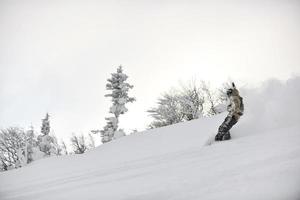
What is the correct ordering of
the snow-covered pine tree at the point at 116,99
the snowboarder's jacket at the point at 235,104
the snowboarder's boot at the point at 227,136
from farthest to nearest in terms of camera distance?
the snow-covered pine tree at the point at 116,99 < the snowboarder's jacket at the point at 235,104 < the snowboarder's boot at the point at 227,136

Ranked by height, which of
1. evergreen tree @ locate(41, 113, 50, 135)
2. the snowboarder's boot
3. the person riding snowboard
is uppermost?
evergreen tree @ locate(41, 113, 50, 135)

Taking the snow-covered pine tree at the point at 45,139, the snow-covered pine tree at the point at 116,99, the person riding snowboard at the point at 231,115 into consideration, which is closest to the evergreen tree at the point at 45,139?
the snow-covered pine tree at the point at 45,139

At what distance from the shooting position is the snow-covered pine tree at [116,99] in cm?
3709

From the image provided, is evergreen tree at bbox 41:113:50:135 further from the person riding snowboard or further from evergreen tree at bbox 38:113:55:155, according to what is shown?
the person riding snowboard

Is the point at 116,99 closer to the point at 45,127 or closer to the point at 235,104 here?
the point at 45,127

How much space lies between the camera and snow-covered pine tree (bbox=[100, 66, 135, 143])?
122 ft

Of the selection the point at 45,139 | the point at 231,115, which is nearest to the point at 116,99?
the point at 45,139

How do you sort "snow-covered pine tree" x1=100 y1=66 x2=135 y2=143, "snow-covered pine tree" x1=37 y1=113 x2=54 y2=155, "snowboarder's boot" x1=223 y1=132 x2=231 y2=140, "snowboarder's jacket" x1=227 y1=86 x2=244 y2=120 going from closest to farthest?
"snowboarder's boot" x1=223 y1=132 x2=231 y2=140 < "snowboarder's jacket" x1=227 y1=86 x2=244 y2=120 < "snow-covered pine tree" x1=100 y1=66 x2=135 y2=143 < "snow-covered pine tree" x1=37 y1=113 x2=54 y2=155

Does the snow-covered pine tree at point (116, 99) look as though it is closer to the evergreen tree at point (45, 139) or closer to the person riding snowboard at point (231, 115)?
the evergreen tree at point (45, 139)

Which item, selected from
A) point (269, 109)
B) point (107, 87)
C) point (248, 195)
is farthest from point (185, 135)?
point (107, 87)

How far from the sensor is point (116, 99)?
37.3 metres

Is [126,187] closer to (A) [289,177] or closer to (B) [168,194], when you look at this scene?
(B) [168,194]

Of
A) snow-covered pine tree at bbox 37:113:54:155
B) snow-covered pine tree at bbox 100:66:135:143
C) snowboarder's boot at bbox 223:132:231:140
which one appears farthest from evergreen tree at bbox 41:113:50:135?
snowboarder's boot at bbox 223:132:231:140

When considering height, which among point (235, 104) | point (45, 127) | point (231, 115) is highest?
point (45, 127)
